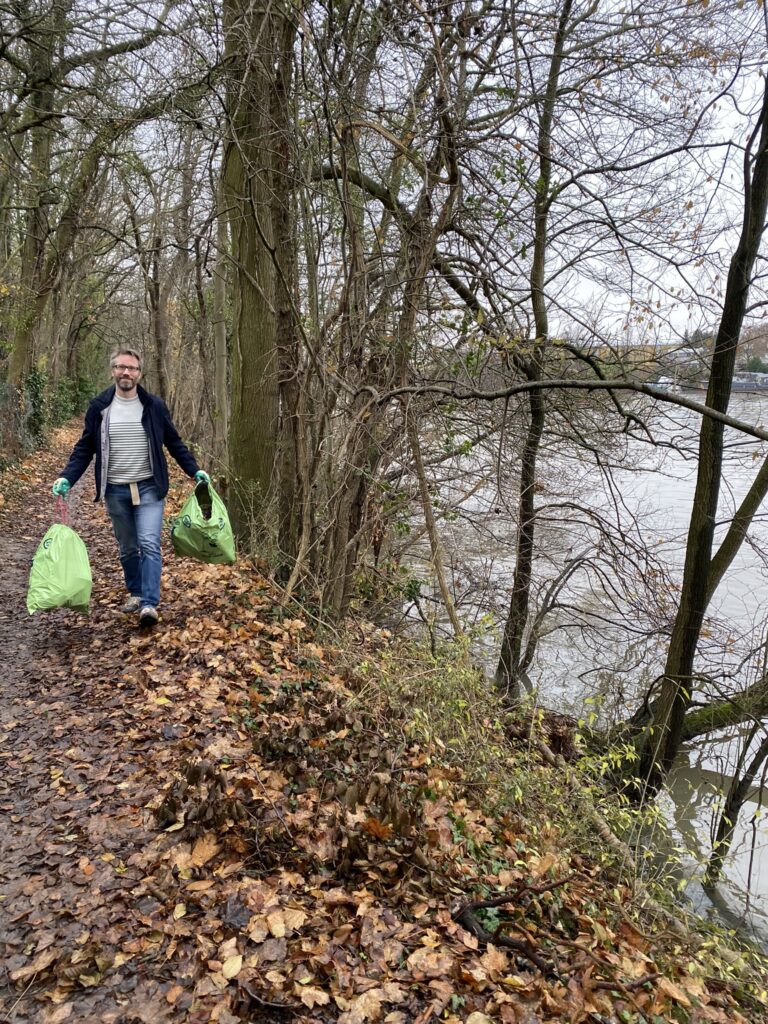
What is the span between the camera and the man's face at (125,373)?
479cm

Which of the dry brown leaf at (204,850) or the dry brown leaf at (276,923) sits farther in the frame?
the dry brown leaf at (204,850)

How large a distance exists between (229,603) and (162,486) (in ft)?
4.16

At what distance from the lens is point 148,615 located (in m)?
5.15

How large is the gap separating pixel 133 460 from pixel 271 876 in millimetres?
3186

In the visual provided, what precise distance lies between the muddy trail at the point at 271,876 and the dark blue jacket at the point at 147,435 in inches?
52.7

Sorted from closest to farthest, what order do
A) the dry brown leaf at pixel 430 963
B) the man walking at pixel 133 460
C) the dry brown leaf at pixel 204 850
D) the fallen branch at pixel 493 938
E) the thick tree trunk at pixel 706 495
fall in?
the dry brown leaf at pixel 430 963 → the fallen branch at pixel 493 938 → the dry brown leaf at pixel 204 850 → the man walking at pixel 133 460 → the thick tree trunk at pixel 706 495

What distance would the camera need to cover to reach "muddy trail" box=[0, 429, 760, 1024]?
238 cm

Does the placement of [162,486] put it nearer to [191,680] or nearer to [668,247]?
[191,680]

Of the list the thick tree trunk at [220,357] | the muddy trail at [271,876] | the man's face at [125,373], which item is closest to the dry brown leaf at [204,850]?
the muddy trail at [271,876]

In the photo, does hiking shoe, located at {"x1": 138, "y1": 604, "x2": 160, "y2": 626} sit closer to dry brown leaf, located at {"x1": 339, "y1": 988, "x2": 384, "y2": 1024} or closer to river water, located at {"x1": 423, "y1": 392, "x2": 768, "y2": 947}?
dry brown leaf, located at {"x1": 339, "y1": 988, "x2": 384, "y2": 1024}

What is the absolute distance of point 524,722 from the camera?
6184 millimetres

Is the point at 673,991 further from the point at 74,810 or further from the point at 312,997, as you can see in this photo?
the point at 74,810

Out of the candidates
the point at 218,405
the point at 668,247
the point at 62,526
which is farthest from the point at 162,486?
the point at 218,405

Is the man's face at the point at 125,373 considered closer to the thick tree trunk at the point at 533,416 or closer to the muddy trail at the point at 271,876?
the muddy trail at the point at 271,876
